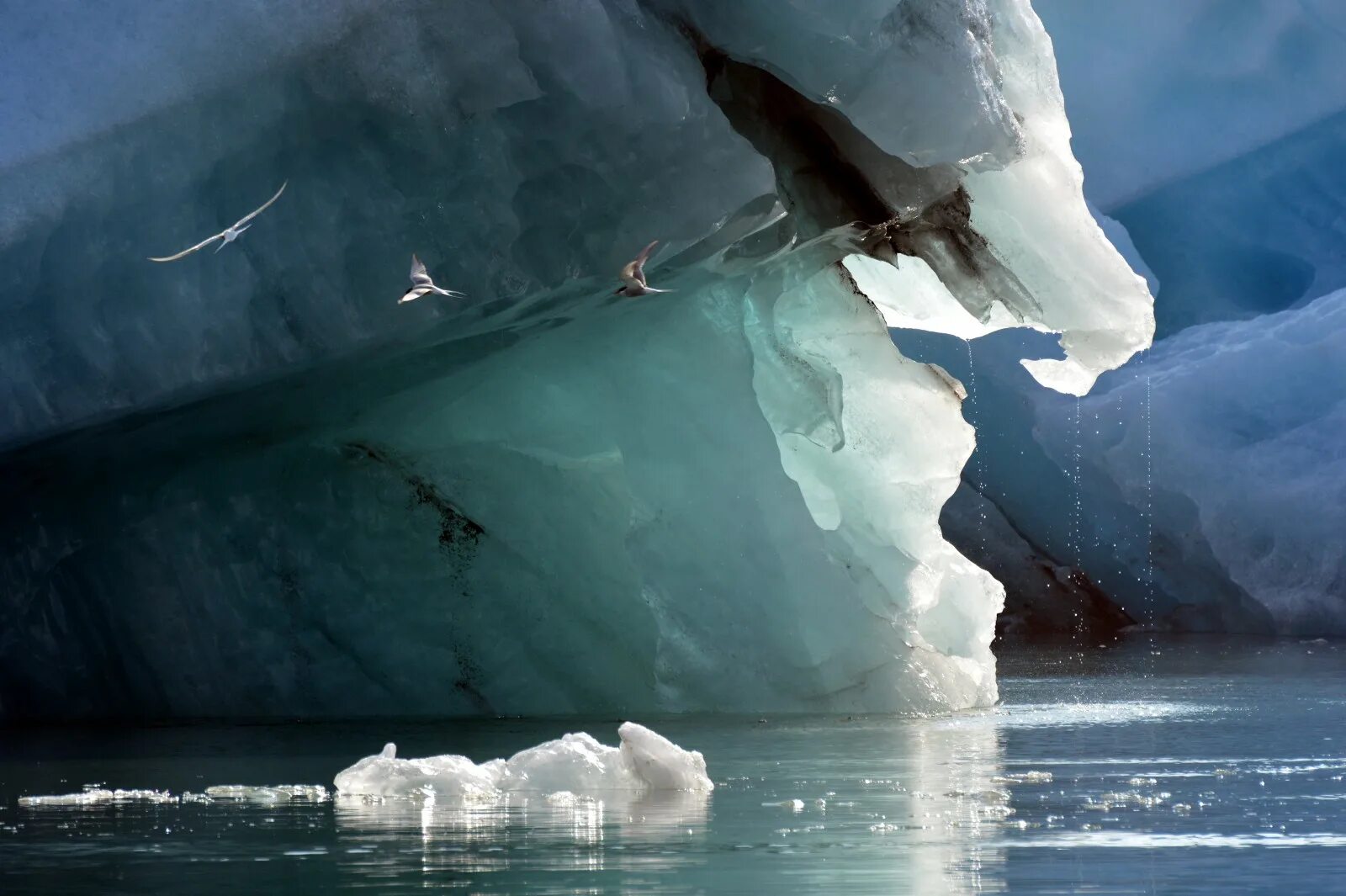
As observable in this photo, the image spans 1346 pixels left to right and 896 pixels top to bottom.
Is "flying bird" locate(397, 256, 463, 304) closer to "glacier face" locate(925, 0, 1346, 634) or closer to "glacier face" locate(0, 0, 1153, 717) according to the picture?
"glacier face" locate(0, 0, 1153, 717)

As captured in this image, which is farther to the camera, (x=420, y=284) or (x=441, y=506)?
(x=441, y=506)

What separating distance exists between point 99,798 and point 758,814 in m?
1.78

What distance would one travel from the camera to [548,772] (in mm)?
5227

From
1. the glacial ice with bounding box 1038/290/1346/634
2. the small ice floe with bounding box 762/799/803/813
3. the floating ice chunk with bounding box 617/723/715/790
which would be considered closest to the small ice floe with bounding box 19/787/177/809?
the floating ice chunk with bounding box 617/723/715/790

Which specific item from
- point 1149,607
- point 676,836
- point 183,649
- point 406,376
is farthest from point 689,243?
point 1149,607

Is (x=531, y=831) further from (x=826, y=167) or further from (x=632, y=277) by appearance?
(x=826, y=167)

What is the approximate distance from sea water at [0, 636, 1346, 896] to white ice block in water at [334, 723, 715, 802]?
4.4 inches

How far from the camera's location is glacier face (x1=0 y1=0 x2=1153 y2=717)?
6914 mm

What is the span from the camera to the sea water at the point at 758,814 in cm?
350

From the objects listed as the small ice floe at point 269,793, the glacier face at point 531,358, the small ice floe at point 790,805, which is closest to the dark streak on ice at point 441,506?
the glacier face at point 531,358

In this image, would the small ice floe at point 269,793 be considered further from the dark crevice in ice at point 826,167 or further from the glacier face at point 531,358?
the dark crevice in ice at point 826,167

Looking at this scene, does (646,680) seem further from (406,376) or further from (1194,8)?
(1194,8)

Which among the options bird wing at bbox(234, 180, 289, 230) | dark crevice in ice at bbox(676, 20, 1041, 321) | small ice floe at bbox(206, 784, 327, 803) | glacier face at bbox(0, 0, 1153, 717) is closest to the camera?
small ice floe at bbox(206, 784, 327, 803)

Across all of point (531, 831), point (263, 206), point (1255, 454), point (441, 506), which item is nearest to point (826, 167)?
point (441, 506)
